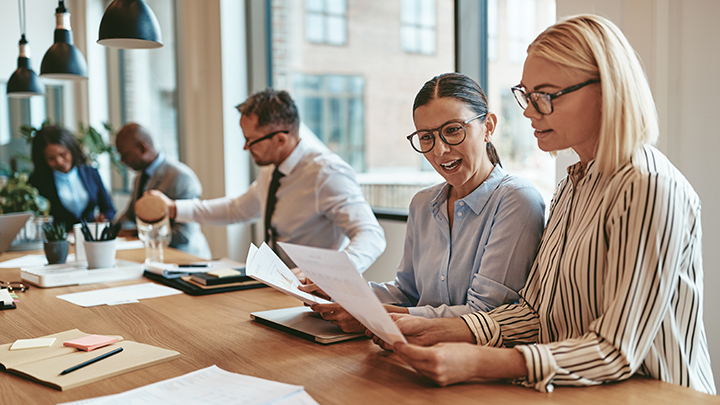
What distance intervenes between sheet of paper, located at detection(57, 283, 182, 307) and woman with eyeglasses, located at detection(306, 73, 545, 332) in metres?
0.80

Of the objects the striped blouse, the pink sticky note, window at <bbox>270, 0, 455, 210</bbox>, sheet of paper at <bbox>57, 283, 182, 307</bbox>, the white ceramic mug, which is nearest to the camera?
the striped blouse

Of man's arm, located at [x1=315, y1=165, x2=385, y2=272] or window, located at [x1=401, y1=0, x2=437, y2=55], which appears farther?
window, located at [x1=401, y1=0, x2=437, y2=55]

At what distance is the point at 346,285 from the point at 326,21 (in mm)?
3389

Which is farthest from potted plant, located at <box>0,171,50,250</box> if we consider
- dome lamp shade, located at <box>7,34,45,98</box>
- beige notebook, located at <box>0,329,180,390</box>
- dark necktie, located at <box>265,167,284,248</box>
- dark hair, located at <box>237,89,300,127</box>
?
beige notebook, located at <box>0,329,180,390</box>

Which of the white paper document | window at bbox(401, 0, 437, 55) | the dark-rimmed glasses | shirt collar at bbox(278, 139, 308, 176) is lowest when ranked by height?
the dark-rimmed glasses

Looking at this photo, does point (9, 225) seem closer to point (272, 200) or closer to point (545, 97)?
point (272, 200)

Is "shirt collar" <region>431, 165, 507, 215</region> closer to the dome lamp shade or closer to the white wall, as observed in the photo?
the white wall

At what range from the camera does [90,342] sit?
141cm

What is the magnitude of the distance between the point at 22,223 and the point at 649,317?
273 centimetres

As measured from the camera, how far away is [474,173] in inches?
66.7

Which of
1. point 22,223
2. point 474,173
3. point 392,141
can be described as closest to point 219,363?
point 474,173

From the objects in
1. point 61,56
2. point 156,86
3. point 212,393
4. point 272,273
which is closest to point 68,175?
point 61,56

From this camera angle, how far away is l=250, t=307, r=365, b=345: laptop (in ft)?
4.79

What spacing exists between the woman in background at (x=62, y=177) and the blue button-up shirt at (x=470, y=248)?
2947 millimetres
